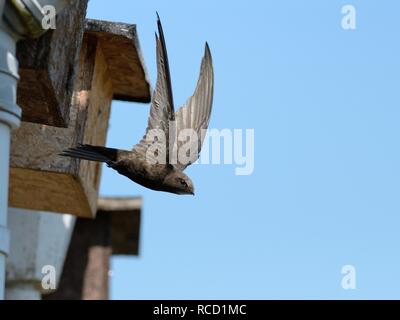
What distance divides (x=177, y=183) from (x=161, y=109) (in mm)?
503

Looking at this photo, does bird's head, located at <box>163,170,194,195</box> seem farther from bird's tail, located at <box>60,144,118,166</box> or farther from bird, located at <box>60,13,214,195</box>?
bird's tail, located at <box>60,144,118,166</box>

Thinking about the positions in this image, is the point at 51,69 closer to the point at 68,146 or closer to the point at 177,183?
the point at 177,183

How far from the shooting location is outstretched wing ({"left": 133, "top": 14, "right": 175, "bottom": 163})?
5.47 meters

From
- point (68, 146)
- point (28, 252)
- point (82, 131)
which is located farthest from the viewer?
point (28, 252)

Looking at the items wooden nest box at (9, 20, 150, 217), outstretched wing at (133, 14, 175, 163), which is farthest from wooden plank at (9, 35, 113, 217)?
outstretched wing at (133, 14, 175, 163)

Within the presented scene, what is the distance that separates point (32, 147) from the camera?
660 centimetres

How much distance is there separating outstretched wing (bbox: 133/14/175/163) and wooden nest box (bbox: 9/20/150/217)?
24.4 inches

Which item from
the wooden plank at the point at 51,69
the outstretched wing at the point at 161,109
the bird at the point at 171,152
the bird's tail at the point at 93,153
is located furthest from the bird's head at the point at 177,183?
the wooden plank at the point at 51,69

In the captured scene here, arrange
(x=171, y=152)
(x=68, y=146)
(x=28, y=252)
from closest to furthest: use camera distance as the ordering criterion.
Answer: (x=171, y=152) < (x=68, y=146) < (x=28, y=252)

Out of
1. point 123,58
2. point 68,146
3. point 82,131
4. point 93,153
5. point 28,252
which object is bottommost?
point 28,252

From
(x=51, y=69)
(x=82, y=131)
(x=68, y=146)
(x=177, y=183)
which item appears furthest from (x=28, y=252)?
(x=51, y=69)

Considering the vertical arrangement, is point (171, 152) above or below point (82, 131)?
below

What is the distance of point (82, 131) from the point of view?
679cm
